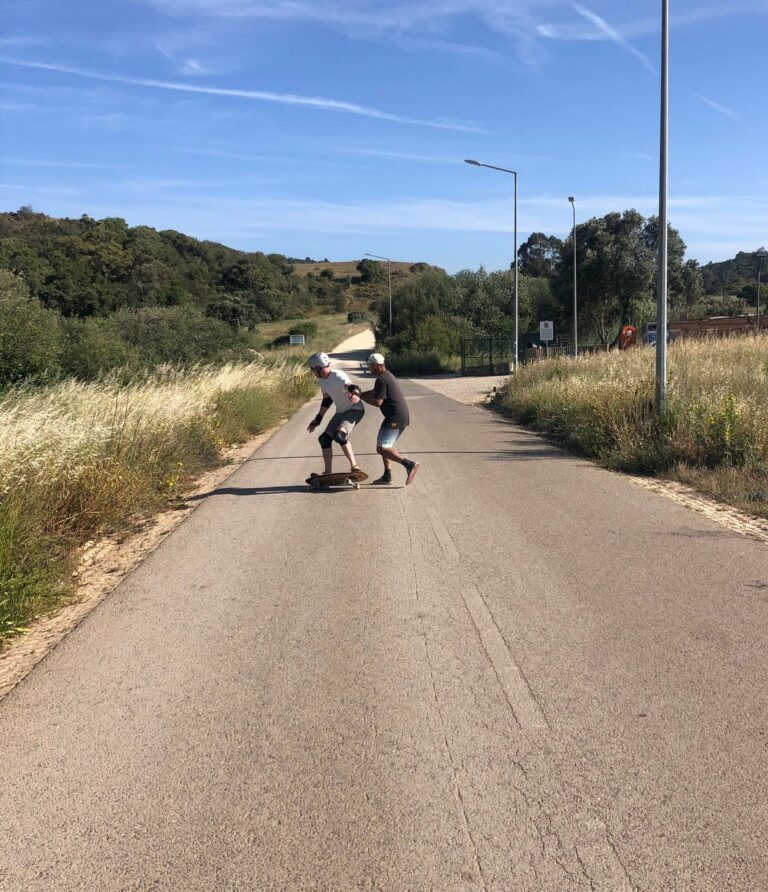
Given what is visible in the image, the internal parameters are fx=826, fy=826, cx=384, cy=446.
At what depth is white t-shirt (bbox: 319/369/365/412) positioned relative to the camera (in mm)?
10922

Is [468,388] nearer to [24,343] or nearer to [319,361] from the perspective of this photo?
[24,343]

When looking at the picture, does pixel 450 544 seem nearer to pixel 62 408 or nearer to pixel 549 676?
pixel 549 676

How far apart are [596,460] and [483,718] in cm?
1009

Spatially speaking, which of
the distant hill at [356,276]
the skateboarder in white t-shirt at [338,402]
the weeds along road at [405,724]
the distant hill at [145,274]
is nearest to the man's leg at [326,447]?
the skateboarder in white t-shirt at [338,402]

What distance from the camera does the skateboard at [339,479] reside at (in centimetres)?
1112

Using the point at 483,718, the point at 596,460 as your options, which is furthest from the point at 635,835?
the point at 596,460

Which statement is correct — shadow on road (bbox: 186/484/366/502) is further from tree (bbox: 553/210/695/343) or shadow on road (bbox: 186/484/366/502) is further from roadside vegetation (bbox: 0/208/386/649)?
tree (bbox: 553/210/695/343)

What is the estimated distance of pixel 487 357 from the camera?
2208 inches

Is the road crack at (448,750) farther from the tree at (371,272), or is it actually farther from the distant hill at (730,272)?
the tree at (371,272)

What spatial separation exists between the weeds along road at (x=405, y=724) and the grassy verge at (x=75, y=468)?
69 cm

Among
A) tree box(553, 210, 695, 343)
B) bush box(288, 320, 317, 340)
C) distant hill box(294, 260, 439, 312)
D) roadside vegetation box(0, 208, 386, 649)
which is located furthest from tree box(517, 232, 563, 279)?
roadside vegetation box(0, 208, 386, 649)

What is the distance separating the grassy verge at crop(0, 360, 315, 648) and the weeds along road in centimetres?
69

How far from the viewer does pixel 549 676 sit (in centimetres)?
457

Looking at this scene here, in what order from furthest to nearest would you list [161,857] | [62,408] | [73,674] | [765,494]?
[62,408], [765,494], [73,674], [161,857]
